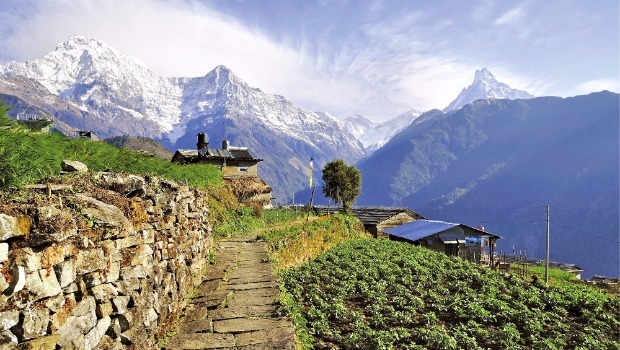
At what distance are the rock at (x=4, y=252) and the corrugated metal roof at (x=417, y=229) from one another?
1680 inches

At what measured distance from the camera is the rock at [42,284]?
3.79 metres

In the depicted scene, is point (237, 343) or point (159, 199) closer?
point (237, 343)

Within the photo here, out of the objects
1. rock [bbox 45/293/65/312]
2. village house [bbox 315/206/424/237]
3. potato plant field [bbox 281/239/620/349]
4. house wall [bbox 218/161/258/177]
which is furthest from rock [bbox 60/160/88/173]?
village house [bbox 315/206/424/237]

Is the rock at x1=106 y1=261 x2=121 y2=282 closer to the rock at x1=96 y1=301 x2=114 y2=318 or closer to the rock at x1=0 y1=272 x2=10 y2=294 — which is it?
the rock at x1=96 y1=301 x2=114 y2=318

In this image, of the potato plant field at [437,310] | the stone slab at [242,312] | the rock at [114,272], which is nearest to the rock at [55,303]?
the rock at [114,272]

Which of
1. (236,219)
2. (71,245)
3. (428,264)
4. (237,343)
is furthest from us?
(236,219)

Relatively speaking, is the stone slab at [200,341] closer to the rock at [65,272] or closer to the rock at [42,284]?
the rock at [65,272]

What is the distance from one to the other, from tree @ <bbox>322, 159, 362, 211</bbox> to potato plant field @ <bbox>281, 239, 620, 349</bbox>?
121 ft

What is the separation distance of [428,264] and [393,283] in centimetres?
605

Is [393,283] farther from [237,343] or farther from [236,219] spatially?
[236,219]

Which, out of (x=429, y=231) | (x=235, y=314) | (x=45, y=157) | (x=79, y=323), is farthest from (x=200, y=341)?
(x=429, y=231)

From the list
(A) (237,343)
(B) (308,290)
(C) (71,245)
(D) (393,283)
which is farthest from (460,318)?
(C) (71,245)

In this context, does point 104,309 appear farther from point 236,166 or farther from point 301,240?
point 236,166

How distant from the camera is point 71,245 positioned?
177 inches
